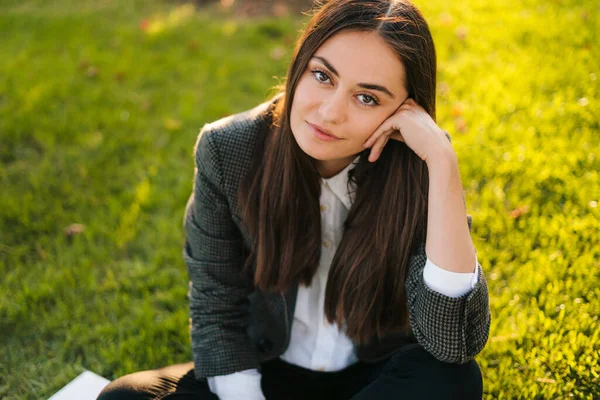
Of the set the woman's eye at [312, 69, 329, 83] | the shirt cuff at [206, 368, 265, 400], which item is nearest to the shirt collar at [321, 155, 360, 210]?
the woman's eye at [312, 69, 329, 83]

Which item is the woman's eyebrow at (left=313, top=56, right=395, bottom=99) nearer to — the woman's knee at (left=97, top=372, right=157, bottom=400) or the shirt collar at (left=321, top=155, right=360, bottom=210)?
the shirt collar at (left=321, top=155, right=360, bottom=210)

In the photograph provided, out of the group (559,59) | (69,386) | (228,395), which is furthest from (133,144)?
(559,59)

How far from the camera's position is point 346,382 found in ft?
7.55

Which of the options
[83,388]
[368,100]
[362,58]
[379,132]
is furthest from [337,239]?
[83,388]

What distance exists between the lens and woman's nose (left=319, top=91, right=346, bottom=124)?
1.84 metres

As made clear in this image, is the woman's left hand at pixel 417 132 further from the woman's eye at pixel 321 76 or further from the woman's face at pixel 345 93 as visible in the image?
the woman's eye at pixel 321 76

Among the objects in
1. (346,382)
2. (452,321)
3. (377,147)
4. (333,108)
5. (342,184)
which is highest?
(333,108)

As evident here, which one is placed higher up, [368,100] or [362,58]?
[362,58]

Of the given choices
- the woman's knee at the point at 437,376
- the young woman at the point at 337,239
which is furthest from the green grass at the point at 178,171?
the young woman at the point at 337,239

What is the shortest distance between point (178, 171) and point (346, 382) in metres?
2.04

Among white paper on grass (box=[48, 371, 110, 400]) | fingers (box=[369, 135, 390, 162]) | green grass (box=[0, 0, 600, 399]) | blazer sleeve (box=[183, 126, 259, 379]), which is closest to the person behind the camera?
fingers (box=[369, 135, 390, 162])

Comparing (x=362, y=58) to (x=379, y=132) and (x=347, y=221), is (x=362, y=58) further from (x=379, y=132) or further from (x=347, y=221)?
(x=347, y=221)

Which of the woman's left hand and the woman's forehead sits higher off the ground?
the woman's forehead

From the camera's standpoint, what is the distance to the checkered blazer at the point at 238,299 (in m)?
1.92
